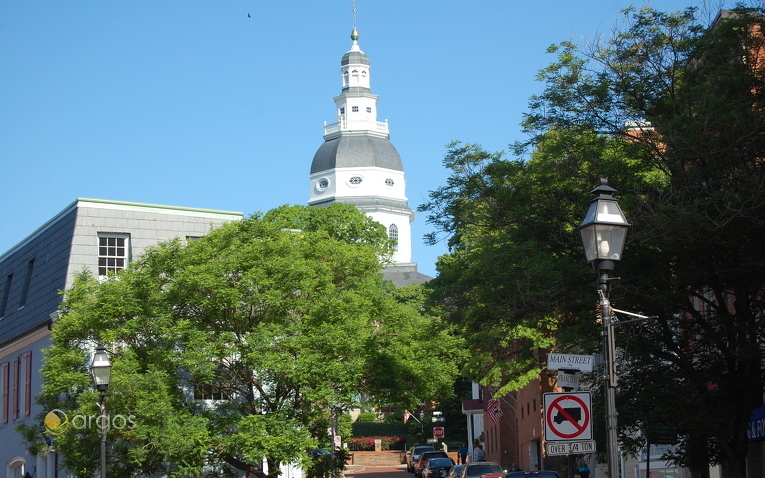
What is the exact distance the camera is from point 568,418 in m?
Answer: 13.6

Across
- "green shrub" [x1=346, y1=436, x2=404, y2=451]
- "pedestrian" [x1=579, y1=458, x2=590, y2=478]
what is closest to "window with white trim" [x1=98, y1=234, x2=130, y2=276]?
"pedestrian" [x1=579, y1=458, x2=590, y2=478]

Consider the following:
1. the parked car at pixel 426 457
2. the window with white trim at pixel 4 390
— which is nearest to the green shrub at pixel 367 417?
the parked car at pixel 426 457

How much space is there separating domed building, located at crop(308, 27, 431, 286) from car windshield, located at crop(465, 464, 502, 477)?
91.9 meters

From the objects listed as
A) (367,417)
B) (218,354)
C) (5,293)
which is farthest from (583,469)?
(367,417)

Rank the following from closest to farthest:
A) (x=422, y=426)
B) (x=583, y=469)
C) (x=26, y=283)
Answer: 1. (x=583, y=469)
2. (x=26, y=283)
3. (x=422, y=426)

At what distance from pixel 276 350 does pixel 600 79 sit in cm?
1152

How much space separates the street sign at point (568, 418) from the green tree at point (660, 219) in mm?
7260

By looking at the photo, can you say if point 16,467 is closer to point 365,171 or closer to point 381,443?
point 381,443

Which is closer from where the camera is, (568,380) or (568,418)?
(568,418)

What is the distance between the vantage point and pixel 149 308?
30594mm

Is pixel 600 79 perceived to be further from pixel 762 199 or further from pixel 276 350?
pixel 276 350

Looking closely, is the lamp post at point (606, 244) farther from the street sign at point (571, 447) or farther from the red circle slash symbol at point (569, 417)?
the red circle slash symbol at point (569, 417)

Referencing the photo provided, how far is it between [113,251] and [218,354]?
33.9ft

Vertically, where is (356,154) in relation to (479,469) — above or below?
above
